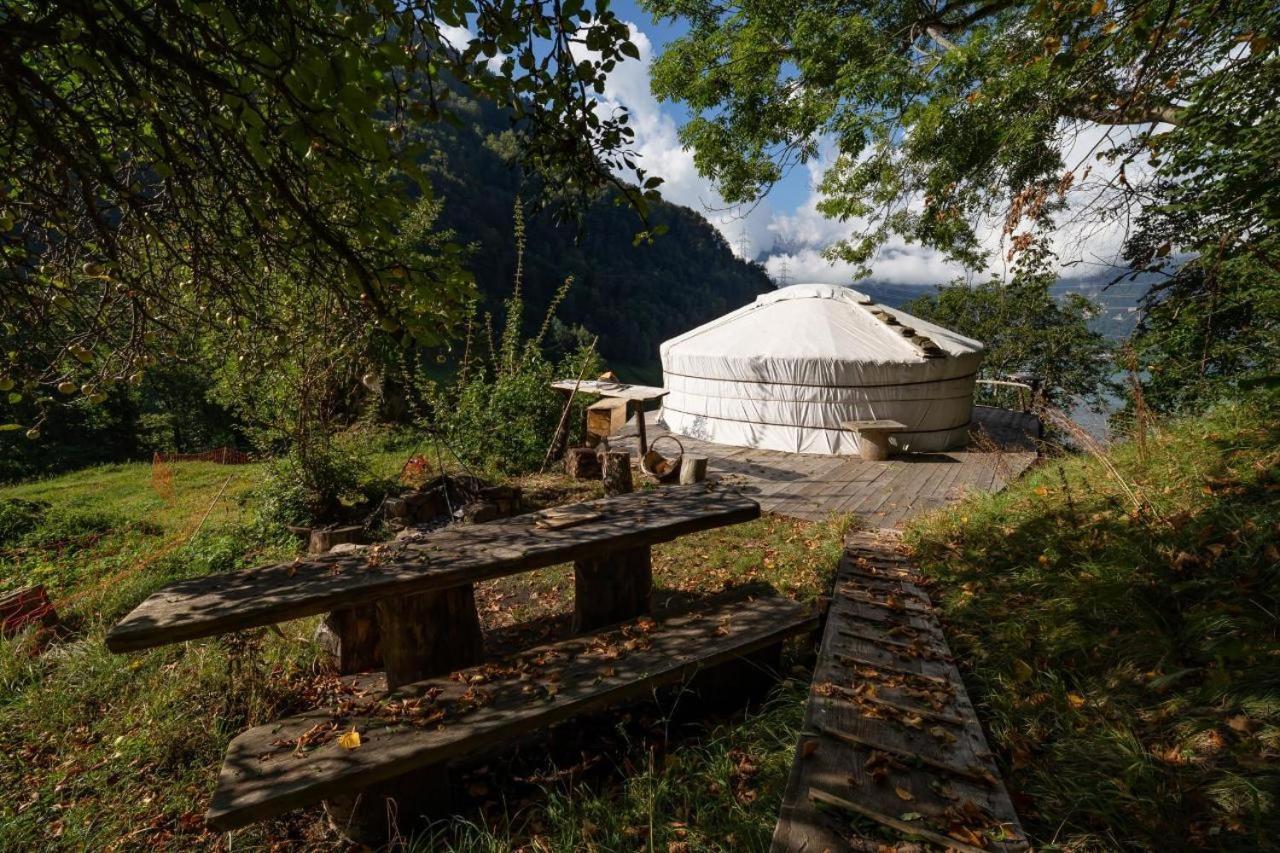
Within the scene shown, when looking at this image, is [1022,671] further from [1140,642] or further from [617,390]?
[617,390]

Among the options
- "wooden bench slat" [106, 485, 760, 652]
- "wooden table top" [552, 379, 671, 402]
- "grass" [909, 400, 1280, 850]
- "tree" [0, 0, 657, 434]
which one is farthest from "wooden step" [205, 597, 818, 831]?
"wooden table top" [552, 379, 671, 402]

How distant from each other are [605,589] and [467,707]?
3.62 ft

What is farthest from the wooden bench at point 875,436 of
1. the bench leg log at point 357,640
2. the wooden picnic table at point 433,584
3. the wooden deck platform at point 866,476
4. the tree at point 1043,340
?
the tree at point 1043,340

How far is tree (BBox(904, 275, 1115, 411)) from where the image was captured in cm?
1917

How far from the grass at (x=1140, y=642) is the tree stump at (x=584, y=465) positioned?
161 inches

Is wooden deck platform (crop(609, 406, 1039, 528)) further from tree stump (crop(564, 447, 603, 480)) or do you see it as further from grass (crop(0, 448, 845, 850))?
grass (crop(0, 448, 845, 850))

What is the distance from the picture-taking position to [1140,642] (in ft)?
8.13

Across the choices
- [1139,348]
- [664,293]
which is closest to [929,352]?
[1139,348]

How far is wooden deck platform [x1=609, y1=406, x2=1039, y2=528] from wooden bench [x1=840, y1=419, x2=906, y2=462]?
0.21 m

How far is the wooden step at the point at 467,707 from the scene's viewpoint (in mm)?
1758

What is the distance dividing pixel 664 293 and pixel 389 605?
234ft

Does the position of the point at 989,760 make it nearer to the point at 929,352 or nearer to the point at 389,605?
the point at 389,605

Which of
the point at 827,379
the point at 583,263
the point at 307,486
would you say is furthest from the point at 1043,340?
the point at 583,263

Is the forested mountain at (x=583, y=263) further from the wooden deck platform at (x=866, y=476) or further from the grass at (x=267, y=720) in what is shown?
the grass at (x=267, y=720)
